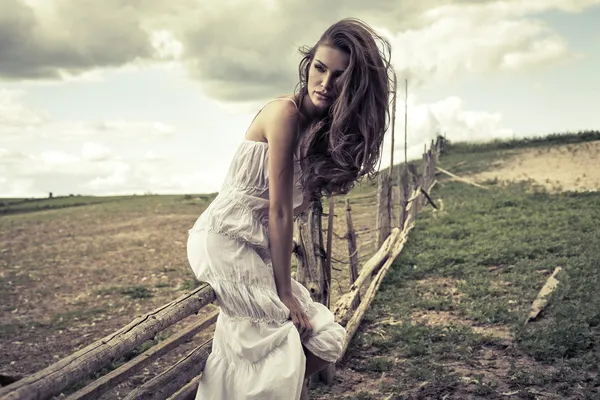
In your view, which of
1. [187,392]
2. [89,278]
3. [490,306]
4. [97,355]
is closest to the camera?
[97,355]

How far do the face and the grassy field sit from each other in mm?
2834

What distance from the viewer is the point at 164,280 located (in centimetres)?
971

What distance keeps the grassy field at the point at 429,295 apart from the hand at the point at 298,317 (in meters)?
2.30

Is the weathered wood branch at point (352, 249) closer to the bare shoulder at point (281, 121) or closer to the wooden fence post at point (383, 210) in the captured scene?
the wooden fence post at point (383, 210)

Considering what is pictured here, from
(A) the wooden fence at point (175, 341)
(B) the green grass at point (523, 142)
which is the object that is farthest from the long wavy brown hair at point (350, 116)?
(B) the green grass at point (523, 142)

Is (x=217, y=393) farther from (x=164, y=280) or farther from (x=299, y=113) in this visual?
(x=164, y=280)

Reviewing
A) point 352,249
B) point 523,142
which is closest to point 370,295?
point 352,249

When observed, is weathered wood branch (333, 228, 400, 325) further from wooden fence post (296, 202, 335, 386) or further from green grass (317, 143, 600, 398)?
wooden fence post (296, 202, 335, 386)

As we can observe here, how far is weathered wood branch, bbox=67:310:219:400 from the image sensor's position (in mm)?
2930

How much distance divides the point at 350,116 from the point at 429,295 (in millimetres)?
5399

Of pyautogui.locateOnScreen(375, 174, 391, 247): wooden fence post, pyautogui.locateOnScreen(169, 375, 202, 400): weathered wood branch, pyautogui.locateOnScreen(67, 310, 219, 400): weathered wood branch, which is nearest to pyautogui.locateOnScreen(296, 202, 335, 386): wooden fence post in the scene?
pyautogui.locateOnScreen(67, 310, 219, 400): weathered wood branch

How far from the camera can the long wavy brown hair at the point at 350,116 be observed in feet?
8.19

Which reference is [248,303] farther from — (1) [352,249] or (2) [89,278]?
(2) [89,278]

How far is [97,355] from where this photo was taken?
2.33 metres
